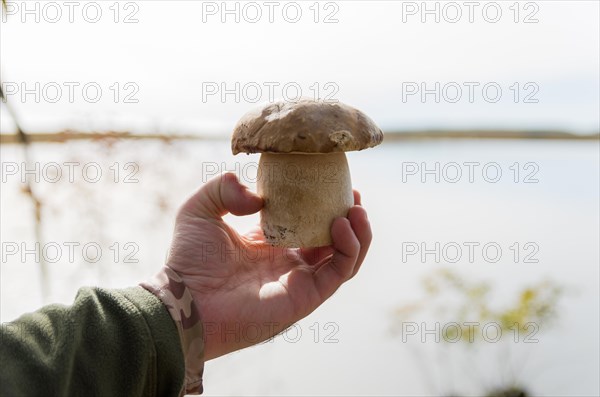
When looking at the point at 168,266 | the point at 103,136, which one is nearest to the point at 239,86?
the point at 103,136

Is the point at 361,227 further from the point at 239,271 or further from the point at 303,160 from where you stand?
the point at 239,271

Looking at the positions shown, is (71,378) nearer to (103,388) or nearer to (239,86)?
(103,388)

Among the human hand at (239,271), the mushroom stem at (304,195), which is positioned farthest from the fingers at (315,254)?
the mushroom stem at (304,195)

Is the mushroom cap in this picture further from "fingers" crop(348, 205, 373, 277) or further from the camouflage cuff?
the camouflage cuff

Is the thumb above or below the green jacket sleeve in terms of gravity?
above

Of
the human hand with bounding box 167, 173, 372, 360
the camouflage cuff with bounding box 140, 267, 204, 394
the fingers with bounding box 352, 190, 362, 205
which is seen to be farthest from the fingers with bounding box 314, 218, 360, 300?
the camouflage cuff with bounding box 140, 267, 204, 394

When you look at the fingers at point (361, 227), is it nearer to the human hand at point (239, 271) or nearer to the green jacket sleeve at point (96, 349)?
the human hand at point (239, 271)

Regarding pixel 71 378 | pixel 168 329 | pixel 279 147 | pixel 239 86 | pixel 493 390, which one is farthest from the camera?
pixel 493 390

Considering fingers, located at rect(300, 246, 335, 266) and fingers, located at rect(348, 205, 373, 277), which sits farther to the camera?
fingers, located at rect(300, 246, 335, 266)
